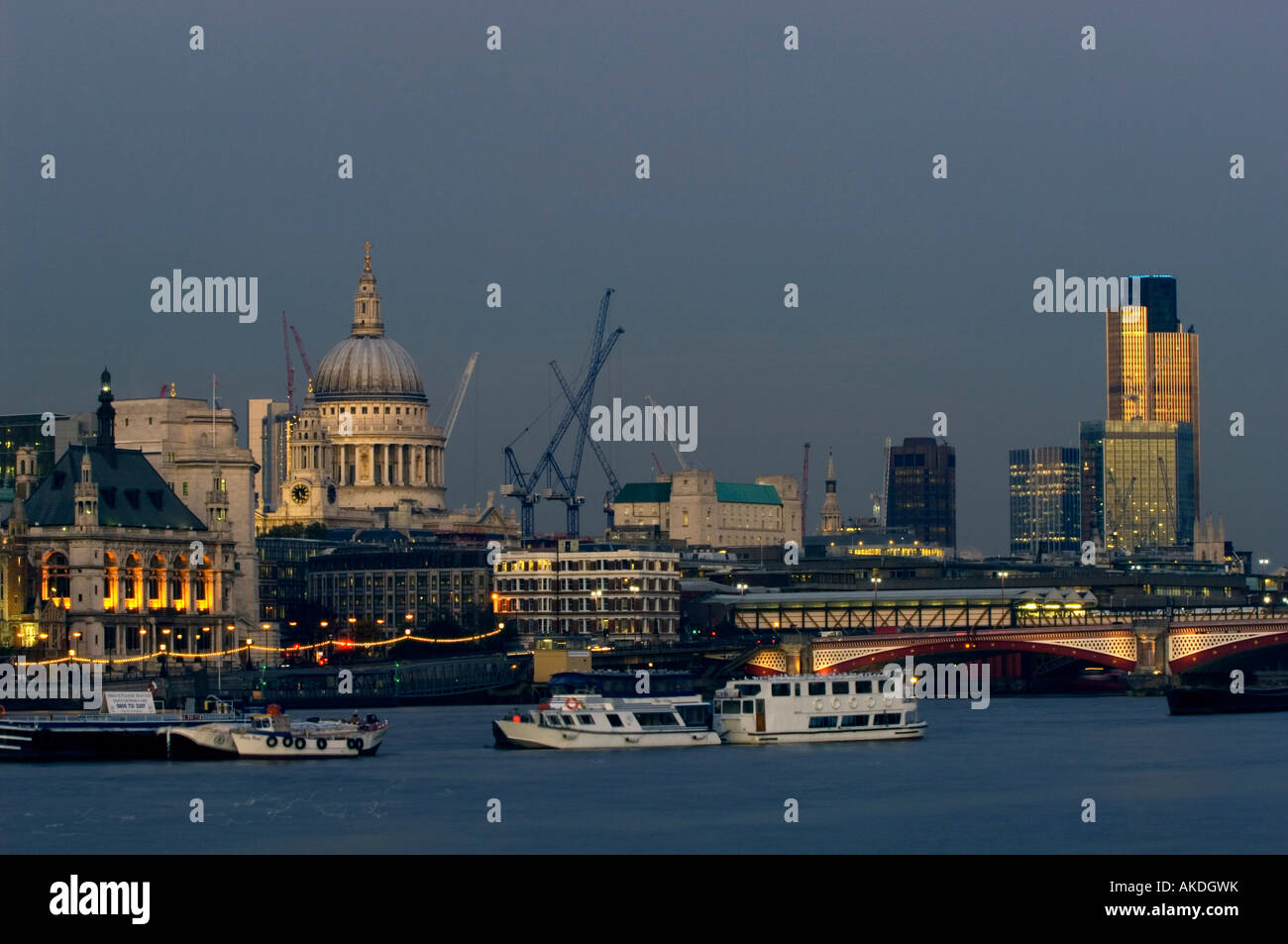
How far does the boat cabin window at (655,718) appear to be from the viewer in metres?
118

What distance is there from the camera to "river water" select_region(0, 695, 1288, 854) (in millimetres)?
79875

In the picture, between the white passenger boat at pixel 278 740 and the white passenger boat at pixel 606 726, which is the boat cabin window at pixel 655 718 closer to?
the white passenger boat at pixel 606 726

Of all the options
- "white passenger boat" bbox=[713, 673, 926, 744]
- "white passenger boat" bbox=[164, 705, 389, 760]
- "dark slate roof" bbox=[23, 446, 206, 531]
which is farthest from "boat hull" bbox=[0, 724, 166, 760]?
"dark slate roof" bbox=[23, 446, 206, 531]

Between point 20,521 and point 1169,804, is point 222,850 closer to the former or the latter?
point 1169,804

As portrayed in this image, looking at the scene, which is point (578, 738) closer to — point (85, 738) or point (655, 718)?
point (655, 718)

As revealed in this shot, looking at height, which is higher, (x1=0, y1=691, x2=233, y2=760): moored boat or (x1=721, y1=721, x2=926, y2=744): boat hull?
(x1=0, y1=691, x2=233, y2=760): moored boat

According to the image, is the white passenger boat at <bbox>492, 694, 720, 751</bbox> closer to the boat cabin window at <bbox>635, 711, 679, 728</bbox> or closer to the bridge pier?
the boat cabin window at <bbox>635, 711, 679, 728</bbox>

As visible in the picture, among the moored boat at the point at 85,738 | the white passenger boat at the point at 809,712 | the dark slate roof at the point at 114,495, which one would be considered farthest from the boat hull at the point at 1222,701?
the dark slate roof at the point at 114,495

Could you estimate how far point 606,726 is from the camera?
385ft

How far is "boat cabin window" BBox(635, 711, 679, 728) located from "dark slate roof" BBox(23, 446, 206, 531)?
2601 inches

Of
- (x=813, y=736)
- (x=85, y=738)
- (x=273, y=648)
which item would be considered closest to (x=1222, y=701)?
(x=813, y=736)
